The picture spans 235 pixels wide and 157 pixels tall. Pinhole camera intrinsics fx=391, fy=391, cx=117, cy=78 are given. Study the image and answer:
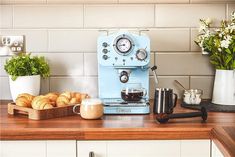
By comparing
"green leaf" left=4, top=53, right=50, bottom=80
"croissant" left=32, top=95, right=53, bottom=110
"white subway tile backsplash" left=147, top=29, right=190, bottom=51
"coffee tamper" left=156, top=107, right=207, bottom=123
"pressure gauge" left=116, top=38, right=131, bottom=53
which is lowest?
"coffee tamper" left=156, top=107, right=207, bottom=123

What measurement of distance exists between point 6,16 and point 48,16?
0.21m

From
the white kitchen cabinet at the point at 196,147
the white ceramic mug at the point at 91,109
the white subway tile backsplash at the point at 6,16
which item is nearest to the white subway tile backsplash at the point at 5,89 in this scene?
the white subway tile backsplash at the point at 6,16

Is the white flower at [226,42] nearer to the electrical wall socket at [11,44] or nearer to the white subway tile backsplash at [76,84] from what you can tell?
the white subway tile backsplash at [76,84]

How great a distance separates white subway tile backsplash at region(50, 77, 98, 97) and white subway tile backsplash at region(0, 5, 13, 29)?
0.35 meters

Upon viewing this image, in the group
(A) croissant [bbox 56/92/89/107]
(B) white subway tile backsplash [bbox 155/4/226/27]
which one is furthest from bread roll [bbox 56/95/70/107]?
(B) white subway tile backsplash [bbox 155/4/226/27]

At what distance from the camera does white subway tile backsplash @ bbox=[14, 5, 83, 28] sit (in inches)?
76.8

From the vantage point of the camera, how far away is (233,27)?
1.75m

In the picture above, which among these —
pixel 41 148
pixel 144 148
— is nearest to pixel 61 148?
pixel 41 148

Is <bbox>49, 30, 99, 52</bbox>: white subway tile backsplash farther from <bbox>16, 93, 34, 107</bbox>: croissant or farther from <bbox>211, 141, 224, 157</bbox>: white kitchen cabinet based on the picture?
<bbox>211, 141, 224, 157</bbox>: white kitchen cabinet

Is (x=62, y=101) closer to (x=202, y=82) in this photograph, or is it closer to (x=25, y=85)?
(x=25, y=85)

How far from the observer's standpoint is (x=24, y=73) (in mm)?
1807

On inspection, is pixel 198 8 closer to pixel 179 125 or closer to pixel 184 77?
pixel 184 77

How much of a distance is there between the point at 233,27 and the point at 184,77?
37 cm

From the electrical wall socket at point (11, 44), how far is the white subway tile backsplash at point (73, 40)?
0.14 metres
